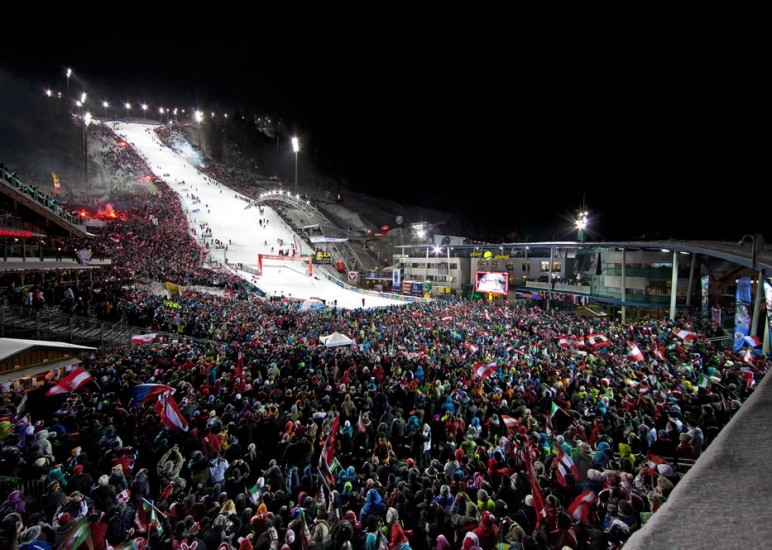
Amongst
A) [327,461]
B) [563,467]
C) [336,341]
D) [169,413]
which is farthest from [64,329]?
[563,467]

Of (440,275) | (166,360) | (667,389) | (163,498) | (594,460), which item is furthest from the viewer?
A: (440,275)

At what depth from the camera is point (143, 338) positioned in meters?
14.2

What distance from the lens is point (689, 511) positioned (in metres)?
0.94

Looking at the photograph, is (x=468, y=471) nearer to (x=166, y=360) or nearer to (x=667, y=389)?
(x=667, y=389)

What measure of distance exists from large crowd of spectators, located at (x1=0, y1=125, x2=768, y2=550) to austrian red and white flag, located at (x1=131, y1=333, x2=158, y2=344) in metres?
0.17

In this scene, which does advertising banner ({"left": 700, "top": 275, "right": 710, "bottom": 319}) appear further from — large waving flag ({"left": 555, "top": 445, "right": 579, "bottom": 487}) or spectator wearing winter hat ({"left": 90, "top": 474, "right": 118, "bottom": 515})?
spectator wearing winter hat ({"left": 90, "top": 474, "right": 118, "bottom": 515})

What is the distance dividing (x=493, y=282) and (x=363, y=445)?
2774 centimetres

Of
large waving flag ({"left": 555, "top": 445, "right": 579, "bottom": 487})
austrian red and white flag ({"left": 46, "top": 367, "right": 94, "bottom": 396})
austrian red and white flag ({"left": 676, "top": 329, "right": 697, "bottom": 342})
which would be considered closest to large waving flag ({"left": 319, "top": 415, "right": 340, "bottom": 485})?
large waving flag ({"left": 555, "top": 445, "right": 579, "bottom": 487})

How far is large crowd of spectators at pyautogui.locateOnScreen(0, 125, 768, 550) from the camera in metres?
4.69

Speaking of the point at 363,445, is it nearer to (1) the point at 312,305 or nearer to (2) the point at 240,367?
(2) the point at 240,367

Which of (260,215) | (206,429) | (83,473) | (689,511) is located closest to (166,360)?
(206,429)

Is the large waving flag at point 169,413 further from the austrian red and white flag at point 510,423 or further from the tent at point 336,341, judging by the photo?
the tent at point 336,341

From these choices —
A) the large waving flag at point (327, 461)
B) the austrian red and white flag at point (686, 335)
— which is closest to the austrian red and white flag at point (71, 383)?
the large waving flag at point (327, 461)

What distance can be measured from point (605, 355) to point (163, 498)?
45.0 ft
